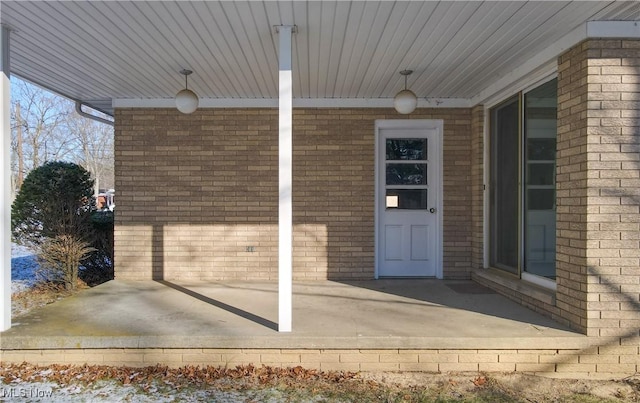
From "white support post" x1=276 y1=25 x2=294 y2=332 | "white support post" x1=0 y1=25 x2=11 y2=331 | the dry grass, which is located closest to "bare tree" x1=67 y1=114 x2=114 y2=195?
the dry grass

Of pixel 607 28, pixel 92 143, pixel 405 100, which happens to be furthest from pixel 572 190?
pixel 92 143

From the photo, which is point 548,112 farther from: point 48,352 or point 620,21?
point 48,352

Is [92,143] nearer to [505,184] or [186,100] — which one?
[186,100]

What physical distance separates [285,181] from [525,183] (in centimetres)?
310

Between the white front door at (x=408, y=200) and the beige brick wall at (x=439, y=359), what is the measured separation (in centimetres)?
280

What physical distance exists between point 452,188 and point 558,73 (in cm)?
253

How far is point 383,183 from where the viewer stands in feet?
22.1

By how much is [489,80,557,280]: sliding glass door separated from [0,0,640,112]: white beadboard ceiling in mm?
523

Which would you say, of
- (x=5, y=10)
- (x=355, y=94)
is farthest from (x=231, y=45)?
(x=355, y=94)

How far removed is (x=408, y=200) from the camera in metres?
6.76

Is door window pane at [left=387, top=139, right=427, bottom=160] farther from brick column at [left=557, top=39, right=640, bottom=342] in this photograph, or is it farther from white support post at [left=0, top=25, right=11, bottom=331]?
white support post at [left=0, top=25, right=11, bottom=331]

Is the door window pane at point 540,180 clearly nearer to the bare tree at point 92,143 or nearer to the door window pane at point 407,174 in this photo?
the door window pane at point 407,174

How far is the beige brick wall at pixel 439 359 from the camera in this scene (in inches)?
153

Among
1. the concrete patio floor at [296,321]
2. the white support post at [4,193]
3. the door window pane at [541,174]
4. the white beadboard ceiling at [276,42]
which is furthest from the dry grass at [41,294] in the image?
the door window pane at [541,174]
